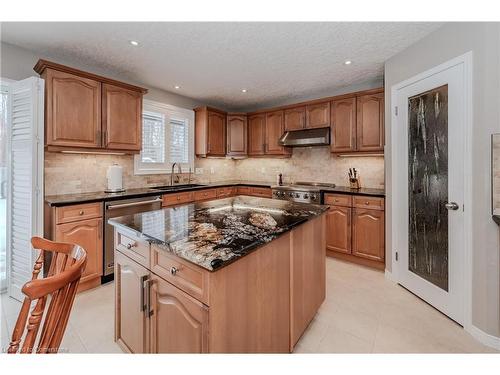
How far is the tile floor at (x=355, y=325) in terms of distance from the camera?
1.71 metres

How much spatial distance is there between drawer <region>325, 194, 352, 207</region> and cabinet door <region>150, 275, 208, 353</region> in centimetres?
267

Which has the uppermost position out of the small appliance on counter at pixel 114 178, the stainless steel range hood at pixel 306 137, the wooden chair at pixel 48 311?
the stainless steel range hood at pixel 306 137

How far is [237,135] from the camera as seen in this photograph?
15.7 feet

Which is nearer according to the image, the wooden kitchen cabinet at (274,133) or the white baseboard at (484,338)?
the white baseboard at (484,338)

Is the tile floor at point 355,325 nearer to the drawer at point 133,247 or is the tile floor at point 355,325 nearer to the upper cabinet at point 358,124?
the drawer at point 133,247

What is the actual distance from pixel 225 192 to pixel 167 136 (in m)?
1.35

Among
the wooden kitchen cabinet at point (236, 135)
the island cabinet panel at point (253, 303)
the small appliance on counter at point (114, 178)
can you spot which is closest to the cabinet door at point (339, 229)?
the island cabinet panel at point (253, 303)

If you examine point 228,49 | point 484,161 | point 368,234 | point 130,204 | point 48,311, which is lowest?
point 368,234

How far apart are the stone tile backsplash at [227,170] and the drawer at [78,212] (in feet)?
1.94

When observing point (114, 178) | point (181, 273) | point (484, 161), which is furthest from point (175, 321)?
point (114, 178)

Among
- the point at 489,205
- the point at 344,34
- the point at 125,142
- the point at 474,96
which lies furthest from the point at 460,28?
the point at 125,142

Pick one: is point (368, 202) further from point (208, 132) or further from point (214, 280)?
point (208, 132)

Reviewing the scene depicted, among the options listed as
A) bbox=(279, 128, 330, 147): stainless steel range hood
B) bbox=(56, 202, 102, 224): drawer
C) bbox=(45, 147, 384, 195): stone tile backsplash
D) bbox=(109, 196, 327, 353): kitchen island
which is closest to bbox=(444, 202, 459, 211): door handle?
bbox=(109, 196, 327, 353): kitchen island
